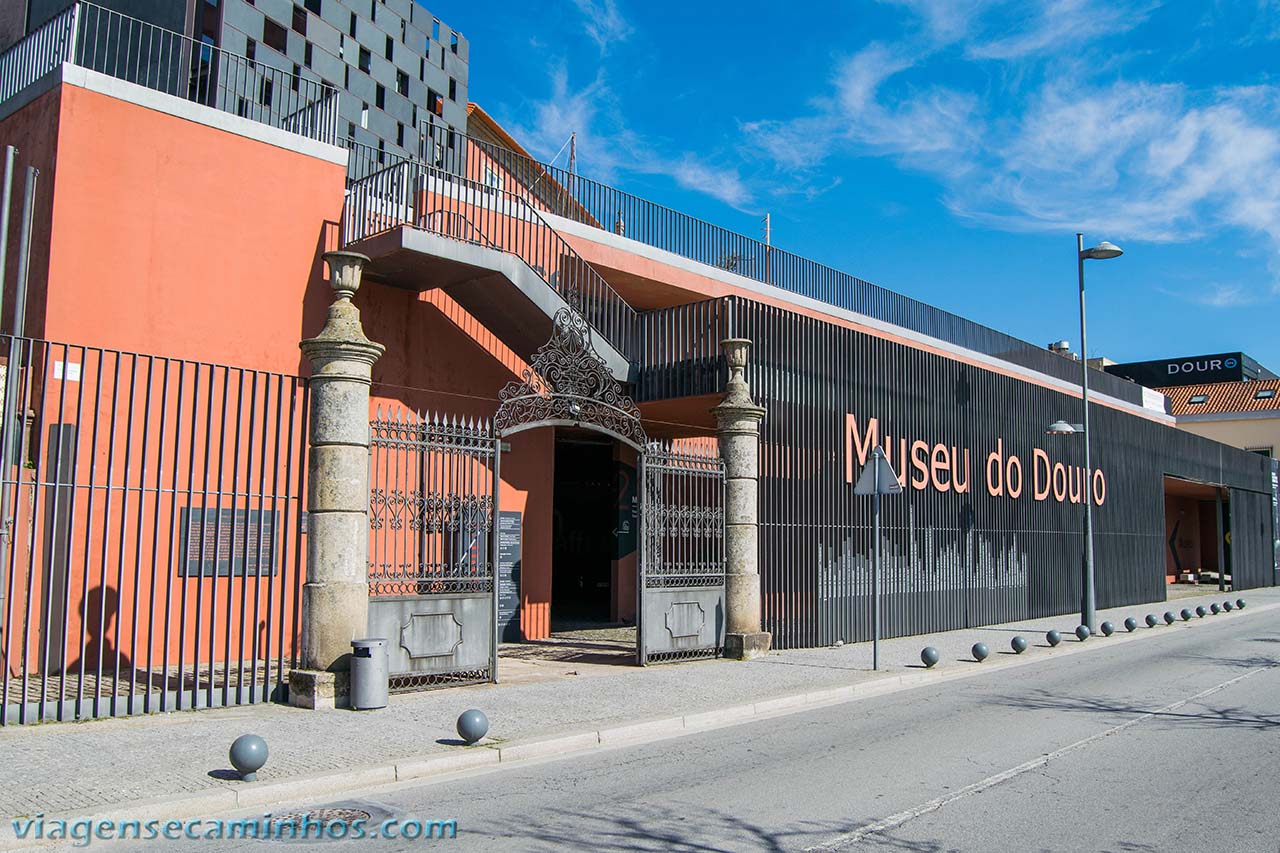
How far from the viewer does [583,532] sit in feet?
75.1

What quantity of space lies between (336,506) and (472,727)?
3.29 meters

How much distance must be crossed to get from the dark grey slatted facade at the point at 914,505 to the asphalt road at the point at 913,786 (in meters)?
4.84

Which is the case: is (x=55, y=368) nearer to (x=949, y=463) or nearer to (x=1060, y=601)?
(x=949, y=463)

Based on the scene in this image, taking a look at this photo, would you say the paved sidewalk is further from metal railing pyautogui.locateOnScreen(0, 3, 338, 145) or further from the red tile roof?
the red tile roof

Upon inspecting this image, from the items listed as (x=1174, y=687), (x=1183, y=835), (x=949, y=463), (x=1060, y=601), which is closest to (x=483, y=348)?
(x=949, y=463)

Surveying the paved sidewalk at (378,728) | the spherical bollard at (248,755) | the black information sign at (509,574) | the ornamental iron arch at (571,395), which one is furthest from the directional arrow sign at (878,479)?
the spherical bollard at (248,755)

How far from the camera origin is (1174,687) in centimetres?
1262

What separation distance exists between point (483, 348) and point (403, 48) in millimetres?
44964

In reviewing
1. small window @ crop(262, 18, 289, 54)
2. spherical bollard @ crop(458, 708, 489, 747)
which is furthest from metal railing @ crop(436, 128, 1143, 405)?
small window @ crop(262, 18, 289, 54)

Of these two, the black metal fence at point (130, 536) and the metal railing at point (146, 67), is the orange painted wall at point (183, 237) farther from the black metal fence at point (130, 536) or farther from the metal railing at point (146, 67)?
the metal railing at point (146, 67)

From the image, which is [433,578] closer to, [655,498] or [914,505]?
[655,498]

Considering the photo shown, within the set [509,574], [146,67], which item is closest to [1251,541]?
[509,574]

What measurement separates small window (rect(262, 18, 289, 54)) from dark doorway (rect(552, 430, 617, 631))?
33.1 m

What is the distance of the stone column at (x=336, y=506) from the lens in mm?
10344
